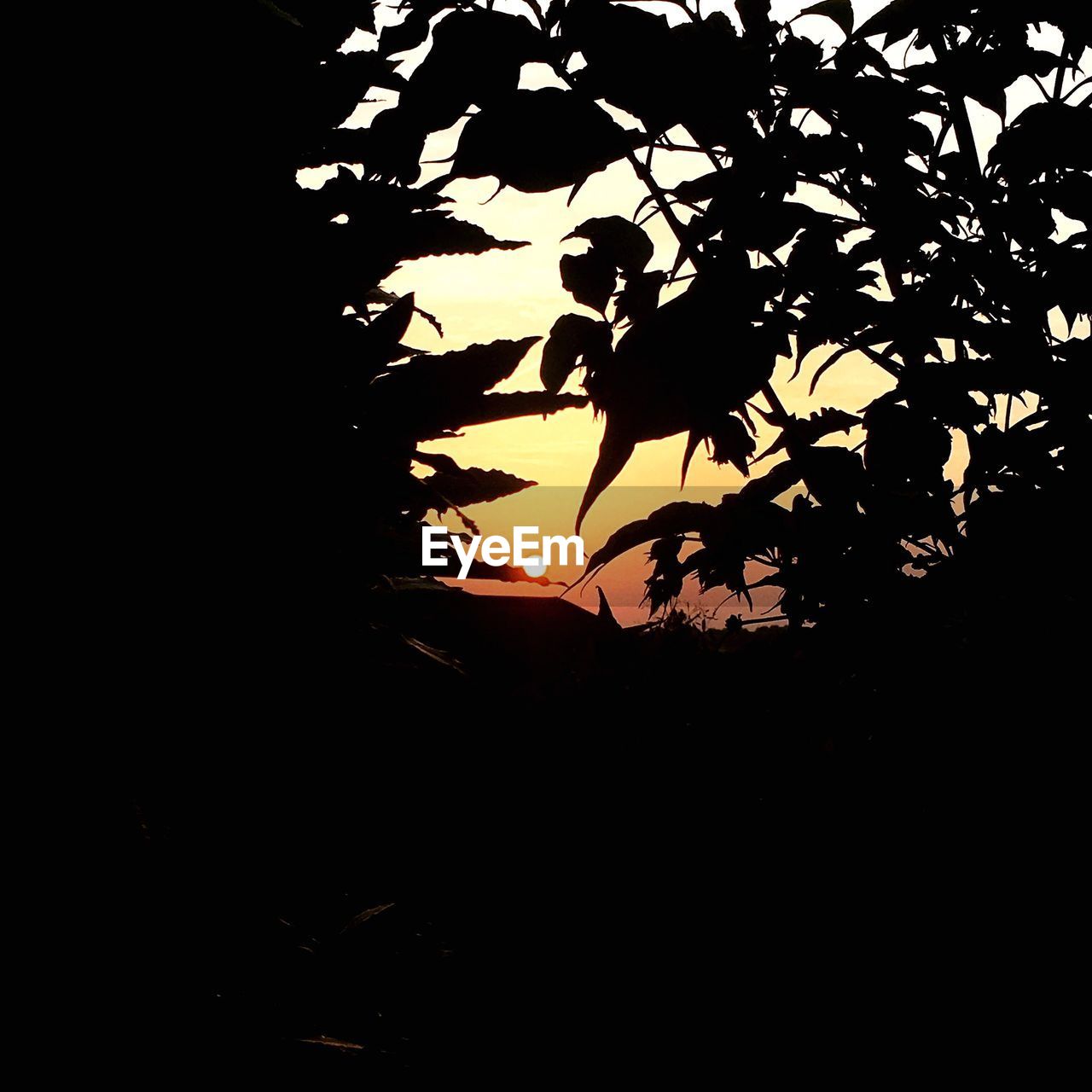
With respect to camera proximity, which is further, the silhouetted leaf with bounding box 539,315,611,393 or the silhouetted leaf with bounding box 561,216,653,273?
the silhouetted leaf with bounding box 539,315,611,393

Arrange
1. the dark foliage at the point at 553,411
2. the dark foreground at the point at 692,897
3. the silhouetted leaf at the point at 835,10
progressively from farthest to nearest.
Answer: the silhouetted leaf at the point at 835,10 → the dark foreground at the point at 692,897 → the dark foliage at the point at 553,411

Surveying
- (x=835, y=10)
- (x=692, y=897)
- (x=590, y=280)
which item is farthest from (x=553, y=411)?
(x=692, y=897)

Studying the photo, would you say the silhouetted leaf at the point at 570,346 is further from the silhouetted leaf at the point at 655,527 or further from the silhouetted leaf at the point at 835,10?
the silhouetted leaf at the point at 835,10

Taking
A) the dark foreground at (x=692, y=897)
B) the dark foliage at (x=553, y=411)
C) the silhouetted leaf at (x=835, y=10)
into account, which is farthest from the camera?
the silhouetted leaf at (x=835, y=10)

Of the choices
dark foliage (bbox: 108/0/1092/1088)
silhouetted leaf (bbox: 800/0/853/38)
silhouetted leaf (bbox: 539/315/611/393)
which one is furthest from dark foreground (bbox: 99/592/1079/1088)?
silhouetted leaf (bbox: 800/0/853/38)

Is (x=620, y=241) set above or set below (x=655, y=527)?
above

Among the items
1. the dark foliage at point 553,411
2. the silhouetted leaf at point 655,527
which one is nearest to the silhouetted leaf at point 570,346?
the dark foliage at point 553,411

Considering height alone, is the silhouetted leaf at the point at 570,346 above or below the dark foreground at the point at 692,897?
above

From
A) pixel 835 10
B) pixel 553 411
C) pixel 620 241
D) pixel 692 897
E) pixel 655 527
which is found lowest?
pixel 692 897

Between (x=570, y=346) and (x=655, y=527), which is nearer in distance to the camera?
(x=655, y=527)

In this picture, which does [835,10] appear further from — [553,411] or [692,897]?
[692,897]

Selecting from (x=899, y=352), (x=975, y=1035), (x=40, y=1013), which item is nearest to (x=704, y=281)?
(x=899, y=352)

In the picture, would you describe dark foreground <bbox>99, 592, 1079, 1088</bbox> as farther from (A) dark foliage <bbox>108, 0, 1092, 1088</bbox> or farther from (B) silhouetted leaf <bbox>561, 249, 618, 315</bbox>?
(B) silhouetted leaf <bbox>561, 249, 618, 315</bbox>

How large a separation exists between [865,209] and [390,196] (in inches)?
18.3
